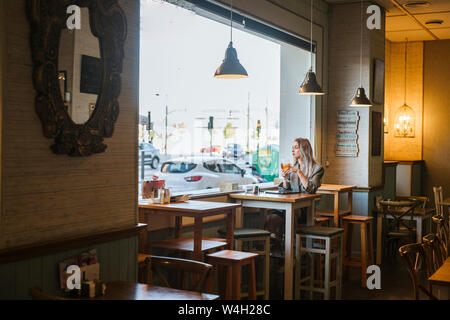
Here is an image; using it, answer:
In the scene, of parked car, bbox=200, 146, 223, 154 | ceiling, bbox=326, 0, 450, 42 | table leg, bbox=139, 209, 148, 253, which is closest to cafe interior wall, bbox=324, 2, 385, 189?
ceiling, bbox=326, 0, 450, 42

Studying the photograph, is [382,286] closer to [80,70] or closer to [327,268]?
[327,268]

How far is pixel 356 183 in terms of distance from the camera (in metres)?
7.67

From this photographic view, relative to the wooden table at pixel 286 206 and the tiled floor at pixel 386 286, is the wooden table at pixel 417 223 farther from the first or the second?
the wooden table at pixel 286 206

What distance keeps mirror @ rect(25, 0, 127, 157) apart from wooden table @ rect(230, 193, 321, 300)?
2234 mm

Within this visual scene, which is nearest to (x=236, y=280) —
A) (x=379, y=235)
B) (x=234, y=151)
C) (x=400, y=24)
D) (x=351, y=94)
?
(x=234, y=151)

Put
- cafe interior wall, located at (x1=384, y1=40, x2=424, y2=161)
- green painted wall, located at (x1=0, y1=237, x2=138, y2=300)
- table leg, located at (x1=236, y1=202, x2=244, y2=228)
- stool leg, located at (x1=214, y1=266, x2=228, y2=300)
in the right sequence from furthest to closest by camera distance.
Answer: cafe interior wall, located at (x1=384, y1=40, x2=424, y2=161), table leg, located at (x1=236, y1=202, x2=244, y2=228), stool leg, located at (x1=214, y1=266, x2=228, y2=300), green painted wall, located at (x1=0, y1=237, x2=138, y2=300)

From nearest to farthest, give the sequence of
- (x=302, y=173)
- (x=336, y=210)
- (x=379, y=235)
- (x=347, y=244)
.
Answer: (x=302, y=173)
(x=336, y=210)
(x=347, y=244)
(x=379, y=235)

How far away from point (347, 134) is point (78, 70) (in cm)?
515

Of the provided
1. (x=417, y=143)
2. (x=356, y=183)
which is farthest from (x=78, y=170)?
(x=417, y=143)

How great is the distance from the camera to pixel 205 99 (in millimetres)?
5688

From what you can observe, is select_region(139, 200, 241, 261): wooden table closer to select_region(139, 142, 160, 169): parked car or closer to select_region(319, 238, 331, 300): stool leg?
select_region(139, 142, 160, 169): parked car

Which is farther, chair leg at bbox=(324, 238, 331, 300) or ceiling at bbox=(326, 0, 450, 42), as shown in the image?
ceiling at bbox=(326, 0, 450, 42)

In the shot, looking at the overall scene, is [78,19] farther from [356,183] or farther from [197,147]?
[356,183]

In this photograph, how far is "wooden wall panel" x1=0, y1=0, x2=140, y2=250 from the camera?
2.91 m
